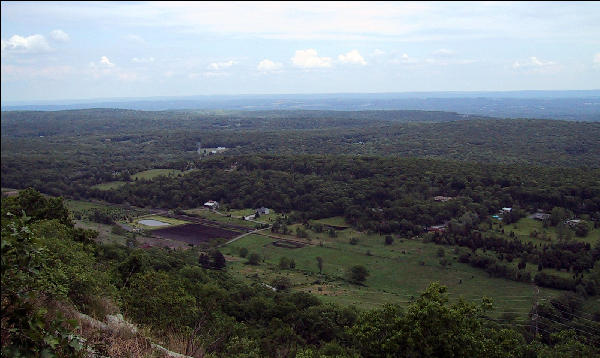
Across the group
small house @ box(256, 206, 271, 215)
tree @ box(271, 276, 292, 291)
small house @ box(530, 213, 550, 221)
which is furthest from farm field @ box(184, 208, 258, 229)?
small house @ box(530, 213, 550, 221)

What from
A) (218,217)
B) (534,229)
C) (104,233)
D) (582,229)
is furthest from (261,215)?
(582,229)

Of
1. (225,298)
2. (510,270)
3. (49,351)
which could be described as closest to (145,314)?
(49,351)

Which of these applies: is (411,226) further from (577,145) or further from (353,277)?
(577,145)

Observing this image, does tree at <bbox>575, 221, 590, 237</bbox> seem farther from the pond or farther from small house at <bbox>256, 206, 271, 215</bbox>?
the pond

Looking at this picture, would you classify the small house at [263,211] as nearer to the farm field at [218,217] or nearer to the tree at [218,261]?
the farm field at [218,217]

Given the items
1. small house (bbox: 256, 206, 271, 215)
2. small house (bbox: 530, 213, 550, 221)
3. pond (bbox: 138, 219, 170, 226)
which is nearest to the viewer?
small house (bbox: 530, 213, 550, 221)

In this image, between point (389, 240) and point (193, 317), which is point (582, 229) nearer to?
point (389, 240)
